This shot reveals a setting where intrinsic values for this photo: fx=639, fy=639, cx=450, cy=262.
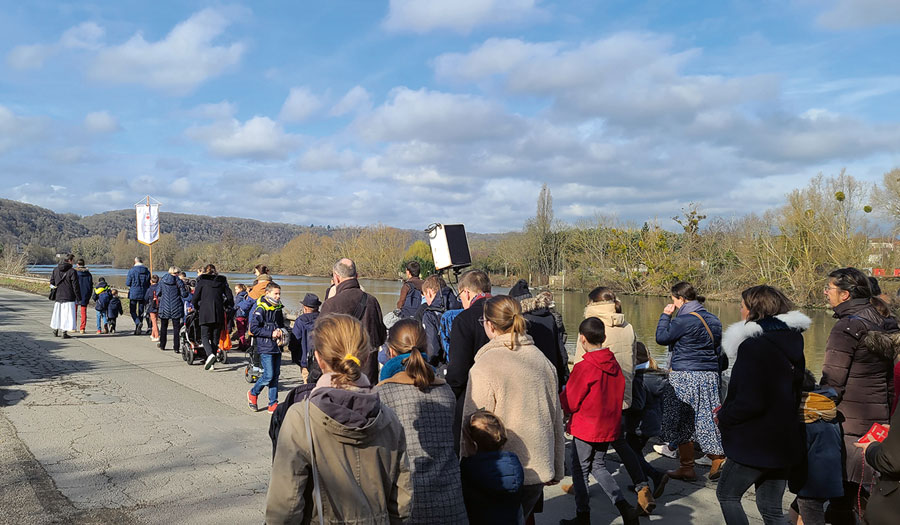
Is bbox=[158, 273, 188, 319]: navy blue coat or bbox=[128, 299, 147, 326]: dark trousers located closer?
bbox=[158, 273, 188, 319]: navy blue coat

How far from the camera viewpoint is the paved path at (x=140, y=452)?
15.4 ft

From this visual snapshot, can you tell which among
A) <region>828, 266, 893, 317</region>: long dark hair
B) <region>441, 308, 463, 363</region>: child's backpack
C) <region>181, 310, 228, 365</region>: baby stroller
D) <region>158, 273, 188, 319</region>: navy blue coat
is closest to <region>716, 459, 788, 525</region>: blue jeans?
<region>828, 266, 893, 317</region>: long dark hair

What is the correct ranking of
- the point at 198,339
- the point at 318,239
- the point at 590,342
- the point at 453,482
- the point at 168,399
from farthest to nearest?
the point at 318,239 → the point at 198,339 → the point at 168,399 → the point at 590,342 → the point at 453,482

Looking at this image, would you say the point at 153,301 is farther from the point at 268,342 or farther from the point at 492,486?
the point at 492,486

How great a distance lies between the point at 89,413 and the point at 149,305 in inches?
292

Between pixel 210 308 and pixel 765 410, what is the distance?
8.95 meters

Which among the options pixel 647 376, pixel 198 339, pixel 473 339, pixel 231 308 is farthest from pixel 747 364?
pixel 231 308

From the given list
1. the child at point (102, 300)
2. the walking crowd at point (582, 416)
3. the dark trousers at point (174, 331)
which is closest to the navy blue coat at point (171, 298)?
the dark trousers at point (174, 331)

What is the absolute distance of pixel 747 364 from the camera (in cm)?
366

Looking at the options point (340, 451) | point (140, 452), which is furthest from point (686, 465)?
point (140, 452)

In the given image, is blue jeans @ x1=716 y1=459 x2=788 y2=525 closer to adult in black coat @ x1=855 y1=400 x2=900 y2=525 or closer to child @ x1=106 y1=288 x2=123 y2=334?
adult in black coat @ x1=855 y1=400 x2=900 y2=525

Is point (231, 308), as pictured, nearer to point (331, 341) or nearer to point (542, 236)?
point (331, 341)

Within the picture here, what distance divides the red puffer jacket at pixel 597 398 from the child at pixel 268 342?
438cm

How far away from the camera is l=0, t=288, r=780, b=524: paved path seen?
468 centimetres
